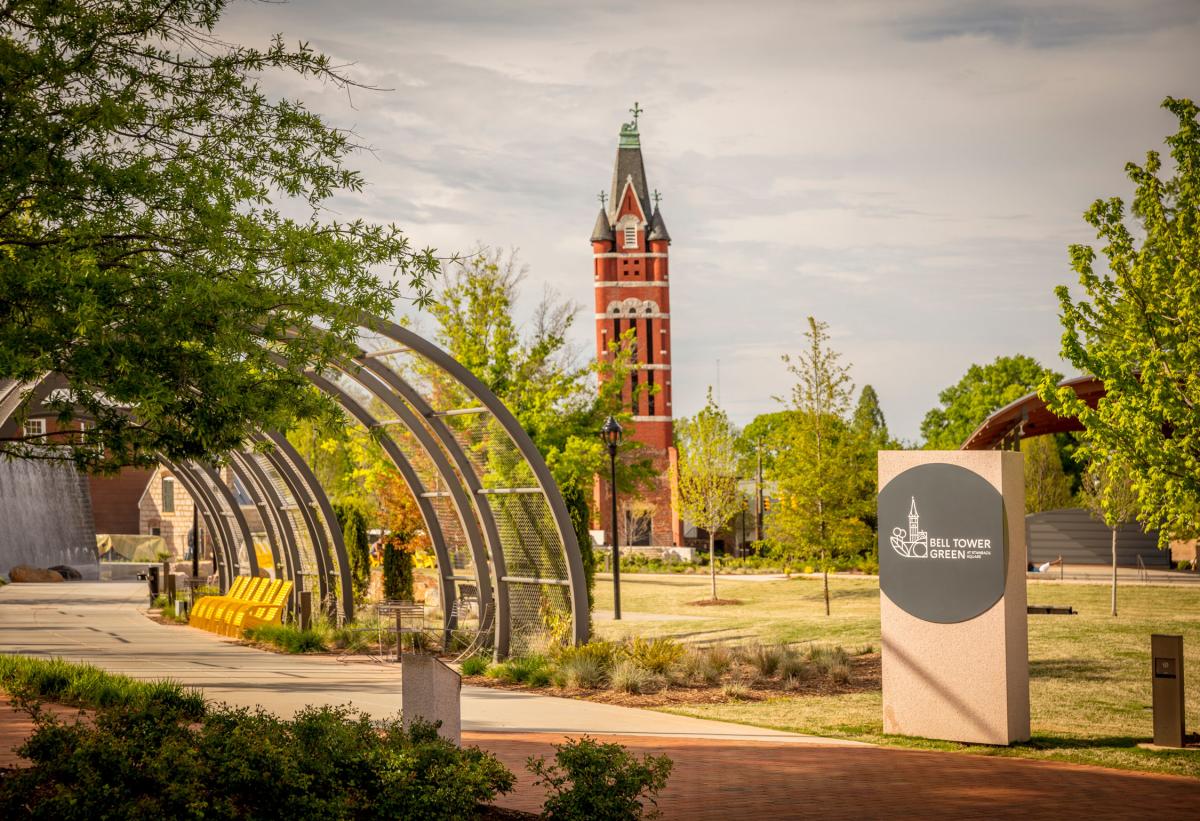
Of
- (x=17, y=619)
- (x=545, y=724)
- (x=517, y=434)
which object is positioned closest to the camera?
(x=545, y=724)

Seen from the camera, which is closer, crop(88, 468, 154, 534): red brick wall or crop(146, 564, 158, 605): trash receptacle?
crop(146, 564, 158, 605): trash receptacle

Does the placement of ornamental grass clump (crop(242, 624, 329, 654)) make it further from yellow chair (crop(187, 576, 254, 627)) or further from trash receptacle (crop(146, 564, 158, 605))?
trash receptacle (crop(146, 564, 158, 605))

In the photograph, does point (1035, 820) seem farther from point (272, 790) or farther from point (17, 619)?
point (17, 619)

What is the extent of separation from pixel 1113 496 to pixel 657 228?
5602 centimetres

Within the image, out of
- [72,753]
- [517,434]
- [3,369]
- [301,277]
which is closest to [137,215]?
[301,277]

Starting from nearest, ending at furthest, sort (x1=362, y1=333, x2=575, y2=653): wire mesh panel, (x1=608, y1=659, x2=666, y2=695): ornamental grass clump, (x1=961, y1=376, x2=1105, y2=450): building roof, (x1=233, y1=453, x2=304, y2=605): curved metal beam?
1. (x1=608, y1=659, x2=666, y2=695): ornamental grass clump
2. (x1=362, y1=333, x2=575, y2=653): wire mesh panel
3. (x1=961, y1=376, x2=1105, y2=450): building roof
4. (x1=233, y1=453, x2=304, y2=605): curved metal beam

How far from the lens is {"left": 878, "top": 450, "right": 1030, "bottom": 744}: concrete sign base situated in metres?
11.0

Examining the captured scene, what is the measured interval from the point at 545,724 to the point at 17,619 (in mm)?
19253

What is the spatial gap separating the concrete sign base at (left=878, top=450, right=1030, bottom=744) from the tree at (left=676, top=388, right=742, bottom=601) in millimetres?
25917

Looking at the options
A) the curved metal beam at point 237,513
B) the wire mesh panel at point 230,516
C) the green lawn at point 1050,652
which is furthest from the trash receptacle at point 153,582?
the green lawn at point 1050,652

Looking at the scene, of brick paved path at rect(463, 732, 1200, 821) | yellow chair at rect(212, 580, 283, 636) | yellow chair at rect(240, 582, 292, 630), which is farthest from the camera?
yellow chair at rect(212, 580, 283, 636)

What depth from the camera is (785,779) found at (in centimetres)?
915

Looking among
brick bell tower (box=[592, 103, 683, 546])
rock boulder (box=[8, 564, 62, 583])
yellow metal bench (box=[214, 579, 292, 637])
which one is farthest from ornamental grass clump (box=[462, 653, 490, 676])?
brick bell tower (box=[592, 103, 683, 546])

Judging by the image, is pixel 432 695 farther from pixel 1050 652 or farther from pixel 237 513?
pixel 237 513
